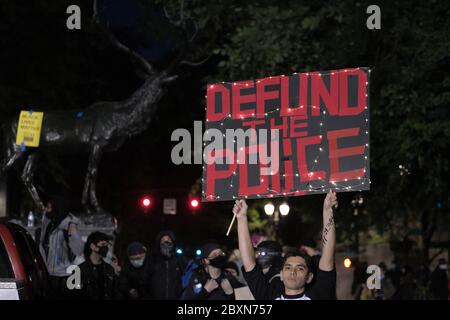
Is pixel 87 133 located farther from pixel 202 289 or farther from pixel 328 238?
pixel 328 238

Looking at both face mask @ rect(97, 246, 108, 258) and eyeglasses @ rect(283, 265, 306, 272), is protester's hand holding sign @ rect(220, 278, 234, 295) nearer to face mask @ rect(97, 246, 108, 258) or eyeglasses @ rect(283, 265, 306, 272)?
face mask @ rect(97, 246, 108, 258)

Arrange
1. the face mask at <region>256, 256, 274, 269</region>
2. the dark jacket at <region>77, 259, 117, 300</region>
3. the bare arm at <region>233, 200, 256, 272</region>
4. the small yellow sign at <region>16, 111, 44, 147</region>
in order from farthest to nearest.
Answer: the small yellow sign at <region>16, 111, 44, 147</region> < the dark jacket at <region>77, 259, 117, 300</region> < the face mask at <region>256, 256, 274, 269</region> < the bare arm at <region>233, 200, 256, 272</region>

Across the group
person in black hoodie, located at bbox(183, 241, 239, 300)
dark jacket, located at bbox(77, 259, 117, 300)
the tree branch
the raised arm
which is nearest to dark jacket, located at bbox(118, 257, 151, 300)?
dark jacket, located at bbox(77, 259, 117, 300)

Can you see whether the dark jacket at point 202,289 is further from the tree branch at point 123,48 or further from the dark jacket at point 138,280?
the tree branch at point 123,48

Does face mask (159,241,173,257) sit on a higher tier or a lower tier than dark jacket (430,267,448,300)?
higher

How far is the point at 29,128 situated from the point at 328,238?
33.0 feet

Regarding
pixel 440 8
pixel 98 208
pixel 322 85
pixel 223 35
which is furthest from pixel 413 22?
pixel 322 85

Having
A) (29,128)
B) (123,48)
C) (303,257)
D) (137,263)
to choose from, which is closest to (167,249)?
(137,263)

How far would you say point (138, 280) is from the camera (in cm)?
1101

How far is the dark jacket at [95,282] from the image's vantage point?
416 inches

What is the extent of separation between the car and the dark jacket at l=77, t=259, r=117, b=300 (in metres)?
1.97

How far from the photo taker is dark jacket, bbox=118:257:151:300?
10.9 metres

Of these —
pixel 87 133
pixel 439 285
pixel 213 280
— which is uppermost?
pixel 87 133
